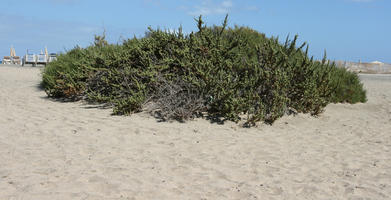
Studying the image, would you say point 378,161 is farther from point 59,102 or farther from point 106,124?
point 59,102

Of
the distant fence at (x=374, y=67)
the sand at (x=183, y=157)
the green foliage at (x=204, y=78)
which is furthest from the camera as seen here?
the distant fence at (x=374, y=67)

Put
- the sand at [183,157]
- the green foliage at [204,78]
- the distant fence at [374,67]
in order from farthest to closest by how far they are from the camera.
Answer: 1. the distant fence at [374,67]
2. the green foliage at [204,78]
3. the sand at [183,157]

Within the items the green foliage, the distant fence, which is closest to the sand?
the green foliage

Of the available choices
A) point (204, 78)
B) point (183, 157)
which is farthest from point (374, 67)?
point (183, 157)

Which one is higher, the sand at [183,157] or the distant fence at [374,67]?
the distant fence at [374,67]

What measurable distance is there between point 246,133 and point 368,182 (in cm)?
344

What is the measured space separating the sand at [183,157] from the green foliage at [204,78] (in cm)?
50

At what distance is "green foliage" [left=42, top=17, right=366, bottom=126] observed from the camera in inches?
384

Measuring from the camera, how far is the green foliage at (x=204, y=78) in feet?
32.0

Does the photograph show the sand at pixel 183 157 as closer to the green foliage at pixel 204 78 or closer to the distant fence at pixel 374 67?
the green foliage at pixel 204 78

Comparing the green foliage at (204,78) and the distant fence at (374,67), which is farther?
the distant fence at (374,67)

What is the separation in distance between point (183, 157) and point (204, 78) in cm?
361

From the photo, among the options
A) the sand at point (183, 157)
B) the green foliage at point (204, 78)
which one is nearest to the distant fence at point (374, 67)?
the green foliage at point (204, 78)

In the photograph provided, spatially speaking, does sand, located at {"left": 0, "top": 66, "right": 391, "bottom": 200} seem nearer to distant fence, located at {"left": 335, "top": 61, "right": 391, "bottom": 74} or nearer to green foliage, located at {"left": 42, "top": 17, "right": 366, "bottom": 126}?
green foliage, located at {"left": 42, "top": 17, "right": 366, "bottom": 126}
